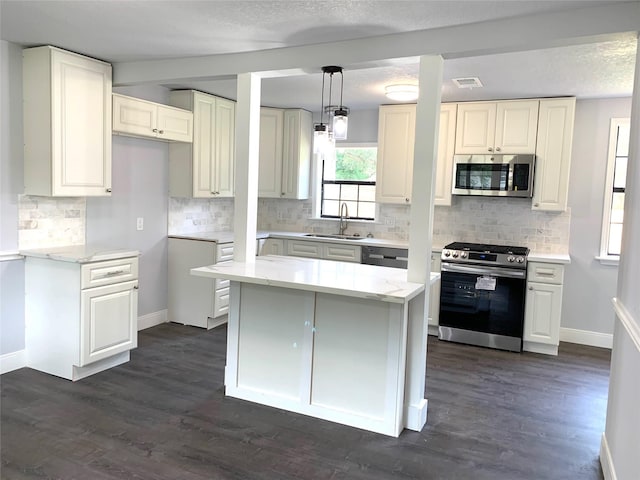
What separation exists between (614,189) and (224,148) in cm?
392

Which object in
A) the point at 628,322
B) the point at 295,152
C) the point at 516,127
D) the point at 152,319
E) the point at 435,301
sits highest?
the point at 516,127

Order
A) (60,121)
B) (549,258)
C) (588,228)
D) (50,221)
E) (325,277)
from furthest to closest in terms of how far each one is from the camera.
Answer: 1. (588,228)
2. (549,258)
3. (50,221)
4. (60,121)
5. (325,277)

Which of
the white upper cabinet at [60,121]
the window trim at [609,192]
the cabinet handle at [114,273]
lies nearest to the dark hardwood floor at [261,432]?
the cabinet handle at [114,273]

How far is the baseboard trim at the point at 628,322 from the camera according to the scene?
1978 millimetres

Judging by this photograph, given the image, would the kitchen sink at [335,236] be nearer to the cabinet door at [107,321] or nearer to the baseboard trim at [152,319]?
the baseboard trim at [152,319]

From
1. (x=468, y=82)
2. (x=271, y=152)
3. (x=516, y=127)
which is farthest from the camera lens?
(x=271, y=152)

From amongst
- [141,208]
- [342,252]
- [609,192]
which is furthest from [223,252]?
[609,192]

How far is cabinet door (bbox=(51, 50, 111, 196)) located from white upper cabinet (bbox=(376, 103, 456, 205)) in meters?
2.72

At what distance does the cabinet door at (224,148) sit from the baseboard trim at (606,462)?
3965 mm

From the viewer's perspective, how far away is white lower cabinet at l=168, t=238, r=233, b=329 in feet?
15.9

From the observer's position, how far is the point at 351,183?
19.6ft

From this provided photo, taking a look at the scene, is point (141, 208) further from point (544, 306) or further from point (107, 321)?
point (544, 306)

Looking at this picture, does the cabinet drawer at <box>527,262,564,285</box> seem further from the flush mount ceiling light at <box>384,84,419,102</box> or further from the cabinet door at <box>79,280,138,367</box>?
the cabinet door at <box>79,280,138,367</box>

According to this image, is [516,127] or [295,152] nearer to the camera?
[516,127]
